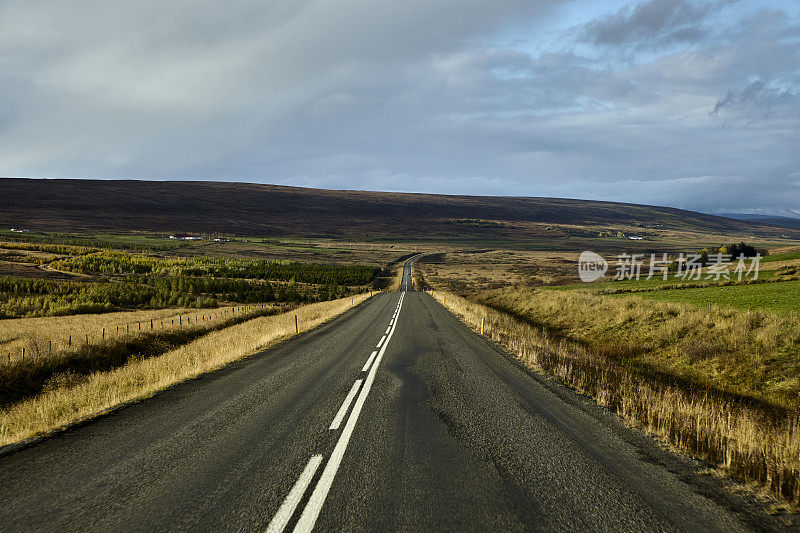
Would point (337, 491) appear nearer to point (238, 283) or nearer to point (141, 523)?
point (141, 523)

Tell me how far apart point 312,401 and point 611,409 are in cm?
591

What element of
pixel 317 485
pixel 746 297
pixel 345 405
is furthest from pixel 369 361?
pixel 746 297

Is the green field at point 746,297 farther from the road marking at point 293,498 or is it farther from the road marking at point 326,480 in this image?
the road marking at point 293,498

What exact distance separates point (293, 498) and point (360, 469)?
37.7 inches

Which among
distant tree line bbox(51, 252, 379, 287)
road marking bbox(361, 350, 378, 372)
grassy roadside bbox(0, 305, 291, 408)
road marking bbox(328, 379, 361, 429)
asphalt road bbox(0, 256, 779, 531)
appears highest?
asphalt road bbox(0, 256, 779, 531)

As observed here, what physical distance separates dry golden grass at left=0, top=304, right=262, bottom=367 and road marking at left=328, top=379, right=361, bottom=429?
12525 mm

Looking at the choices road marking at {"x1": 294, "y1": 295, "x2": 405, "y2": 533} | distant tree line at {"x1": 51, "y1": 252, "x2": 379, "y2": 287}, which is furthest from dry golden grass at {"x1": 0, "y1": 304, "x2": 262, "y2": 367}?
distant tree line at {"x1": 51, "y1": 252, "x2": 379, "y2": 287}

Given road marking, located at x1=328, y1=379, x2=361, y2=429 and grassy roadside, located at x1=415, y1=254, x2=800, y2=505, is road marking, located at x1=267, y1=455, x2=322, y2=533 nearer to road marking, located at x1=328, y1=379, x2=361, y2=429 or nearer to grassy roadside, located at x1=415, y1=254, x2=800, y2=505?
road marking, located at x1=328, y1=379, x2=361, y2=429

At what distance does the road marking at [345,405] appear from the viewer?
6.30m

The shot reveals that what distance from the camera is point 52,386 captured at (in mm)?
11969

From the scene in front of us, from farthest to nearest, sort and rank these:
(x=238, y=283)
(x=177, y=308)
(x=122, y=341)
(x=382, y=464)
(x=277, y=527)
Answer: (x=238, y=283) → (x=177, y=308) → (x=122, y=341) → (x=382, y=464) → (x=277, y=527)

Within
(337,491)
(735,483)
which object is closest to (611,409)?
(735,483)

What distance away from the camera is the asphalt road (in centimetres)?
380

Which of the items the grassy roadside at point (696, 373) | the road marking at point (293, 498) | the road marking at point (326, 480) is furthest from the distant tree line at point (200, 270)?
the road marking at point (293, 498)
